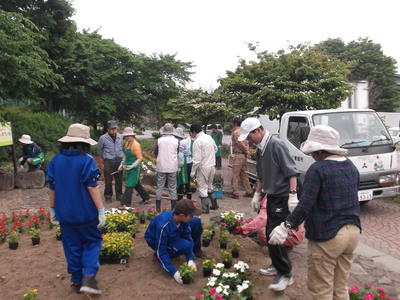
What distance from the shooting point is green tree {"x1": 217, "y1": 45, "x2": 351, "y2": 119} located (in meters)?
11.1

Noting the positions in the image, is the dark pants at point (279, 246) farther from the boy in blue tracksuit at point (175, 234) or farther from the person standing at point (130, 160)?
the person standing at point (130, 160)

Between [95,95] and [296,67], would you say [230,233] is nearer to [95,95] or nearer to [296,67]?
[296,67]

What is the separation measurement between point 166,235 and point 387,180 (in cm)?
506

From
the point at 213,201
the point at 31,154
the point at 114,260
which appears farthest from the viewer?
the point at 31,154

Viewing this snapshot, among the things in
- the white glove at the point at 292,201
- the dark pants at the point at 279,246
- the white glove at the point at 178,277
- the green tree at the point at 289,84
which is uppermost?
the green tree at the point at 289,84

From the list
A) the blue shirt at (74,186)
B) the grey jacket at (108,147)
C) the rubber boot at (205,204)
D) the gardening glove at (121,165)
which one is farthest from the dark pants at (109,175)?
the blue shirt at (74,186)

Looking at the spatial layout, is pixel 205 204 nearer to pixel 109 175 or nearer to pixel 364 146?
pixel 109 175

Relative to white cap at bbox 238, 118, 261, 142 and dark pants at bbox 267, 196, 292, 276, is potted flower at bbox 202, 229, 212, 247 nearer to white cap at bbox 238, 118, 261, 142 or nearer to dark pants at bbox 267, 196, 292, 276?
dark pants at bbox 267, 196, 292, 276

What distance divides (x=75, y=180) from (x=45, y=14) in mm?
15072

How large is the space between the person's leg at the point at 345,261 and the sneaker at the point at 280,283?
70 centimetres

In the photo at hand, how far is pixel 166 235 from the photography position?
12.8 feet

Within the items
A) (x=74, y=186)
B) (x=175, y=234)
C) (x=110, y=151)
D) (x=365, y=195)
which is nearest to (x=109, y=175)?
(x=110, y=151)

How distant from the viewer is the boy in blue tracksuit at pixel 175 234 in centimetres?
384

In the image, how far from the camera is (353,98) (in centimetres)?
1329
